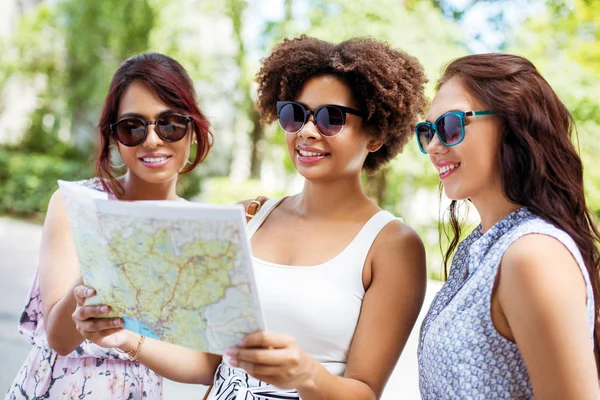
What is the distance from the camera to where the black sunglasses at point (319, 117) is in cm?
185

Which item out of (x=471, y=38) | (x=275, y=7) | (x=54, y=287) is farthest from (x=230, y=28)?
(x=54, y=287)

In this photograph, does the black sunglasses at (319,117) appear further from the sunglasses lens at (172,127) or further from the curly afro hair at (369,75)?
the sunglasses lens at (172,127)

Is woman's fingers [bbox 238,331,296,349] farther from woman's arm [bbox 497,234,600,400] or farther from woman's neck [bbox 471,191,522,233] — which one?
woman's neck [bbox 471,191,522,233]

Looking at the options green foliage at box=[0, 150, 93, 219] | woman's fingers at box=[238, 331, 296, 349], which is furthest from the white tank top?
green foliage at box=[0, 150, 93, 219]

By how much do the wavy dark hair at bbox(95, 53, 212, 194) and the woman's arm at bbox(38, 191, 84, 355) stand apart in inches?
10.1

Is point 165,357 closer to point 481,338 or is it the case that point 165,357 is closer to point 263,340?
point 263,340

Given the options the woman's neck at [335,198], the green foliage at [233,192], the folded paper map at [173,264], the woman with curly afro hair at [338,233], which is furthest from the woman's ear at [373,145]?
the green foliage at [233,192]

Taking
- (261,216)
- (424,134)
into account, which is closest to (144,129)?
(261,216)

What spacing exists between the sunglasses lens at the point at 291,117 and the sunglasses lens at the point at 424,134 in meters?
0.37

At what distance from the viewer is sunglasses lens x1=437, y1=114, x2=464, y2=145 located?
1.52 metres

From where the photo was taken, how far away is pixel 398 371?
184 inches

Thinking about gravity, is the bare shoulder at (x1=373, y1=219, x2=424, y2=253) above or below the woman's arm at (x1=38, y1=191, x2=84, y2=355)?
above

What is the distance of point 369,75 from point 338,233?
495 mm

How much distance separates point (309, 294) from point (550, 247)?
27.7 inches
